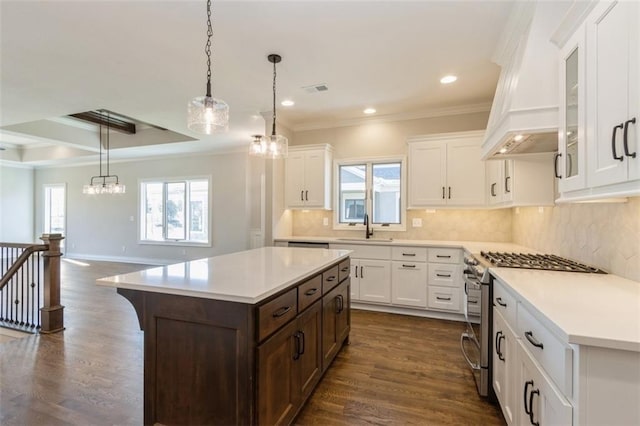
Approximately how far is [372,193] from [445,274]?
1.56 metres

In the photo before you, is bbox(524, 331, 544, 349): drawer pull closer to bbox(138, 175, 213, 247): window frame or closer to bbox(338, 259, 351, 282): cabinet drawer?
bbox(338, 259, 351, 282): cabinet drawer

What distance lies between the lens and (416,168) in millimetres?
4094

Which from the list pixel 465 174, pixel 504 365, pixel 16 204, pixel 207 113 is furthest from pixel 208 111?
pixel 16 204

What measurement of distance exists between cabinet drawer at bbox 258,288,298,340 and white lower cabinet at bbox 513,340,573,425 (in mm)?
1183

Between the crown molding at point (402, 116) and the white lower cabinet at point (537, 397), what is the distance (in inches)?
135

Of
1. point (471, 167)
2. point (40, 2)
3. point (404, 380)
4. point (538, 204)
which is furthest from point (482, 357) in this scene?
point (40, 2)

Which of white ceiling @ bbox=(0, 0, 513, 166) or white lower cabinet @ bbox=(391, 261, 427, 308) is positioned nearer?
white ceiling @ bbox=(0, 0, 513, 166)

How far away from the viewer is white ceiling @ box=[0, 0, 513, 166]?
2195 mm

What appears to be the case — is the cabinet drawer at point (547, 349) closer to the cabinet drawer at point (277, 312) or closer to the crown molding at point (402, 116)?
the cabinet drawer at point (277, 312)

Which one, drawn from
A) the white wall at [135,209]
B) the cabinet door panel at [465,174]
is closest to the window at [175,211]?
the white wall at [135,209]

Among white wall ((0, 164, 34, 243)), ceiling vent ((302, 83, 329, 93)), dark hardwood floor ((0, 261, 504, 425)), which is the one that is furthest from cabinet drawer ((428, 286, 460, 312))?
white wall ((0, 164, 34, 243))

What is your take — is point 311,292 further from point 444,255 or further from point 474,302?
point 444,255

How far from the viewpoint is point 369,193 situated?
4559 millimetres

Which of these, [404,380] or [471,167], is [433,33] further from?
[404,380]
